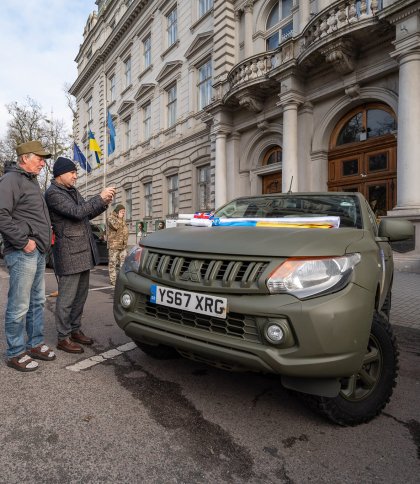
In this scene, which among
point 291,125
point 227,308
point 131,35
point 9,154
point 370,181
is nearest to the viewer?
point 227,308

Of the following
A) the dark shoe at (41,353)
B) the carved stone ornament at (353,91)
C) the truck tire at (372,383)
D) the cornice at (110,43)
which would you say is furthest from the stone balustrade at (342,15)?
the cornice at (110,43)

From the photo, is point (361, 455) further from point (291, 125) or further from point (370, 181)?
point (291, 125)

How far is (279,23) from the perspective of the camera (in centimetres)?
1309

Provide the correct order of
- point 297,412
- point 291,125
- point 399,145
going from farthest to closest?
point 291,125 → point 399,145 → point 297,412

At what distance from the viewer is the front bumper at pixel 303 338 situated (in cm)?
186

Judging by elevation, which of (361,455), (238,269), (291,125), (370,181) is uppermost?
(291,125)

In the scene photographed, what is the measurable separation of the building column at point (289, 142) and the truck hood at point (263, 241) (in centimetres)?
947

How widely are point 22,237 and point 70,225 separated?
60 centimetres

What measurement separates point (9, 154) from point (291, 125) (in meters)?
33.1

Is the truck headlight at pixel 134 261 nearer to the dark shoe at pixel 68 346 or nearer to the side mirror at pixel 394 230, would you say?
the dark shoe at pixel 68 346

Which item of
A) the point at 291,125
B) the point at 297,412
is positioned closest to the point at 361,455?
the point at 297,412

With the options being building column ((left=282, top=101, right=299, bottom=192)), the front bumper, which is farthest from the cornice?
the front bumper

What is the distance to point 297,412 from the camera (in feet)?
7.58

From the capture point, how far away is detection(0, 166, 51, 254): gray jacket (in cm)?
277
